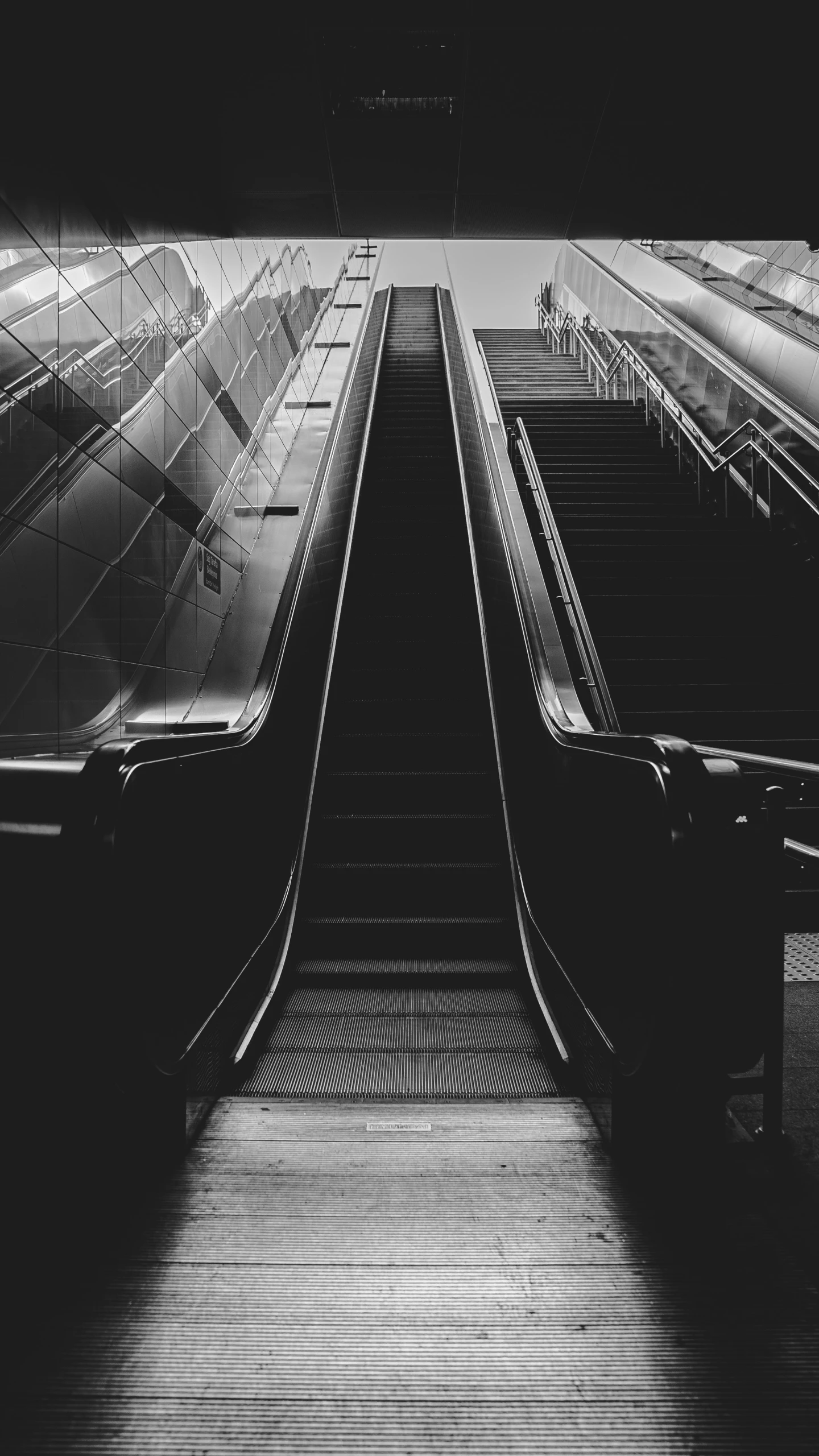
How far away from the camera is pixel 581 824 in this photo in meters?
3.08

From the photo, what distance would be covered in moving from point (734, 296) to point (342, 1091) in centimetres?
1106

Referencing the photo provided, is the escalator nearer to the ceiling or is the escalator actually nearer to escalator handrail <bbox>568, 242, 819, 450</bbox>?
the ceiling

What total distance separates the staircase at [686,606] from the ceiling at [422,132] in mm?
2172

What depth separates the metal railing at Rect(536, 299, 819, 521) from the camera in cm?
626

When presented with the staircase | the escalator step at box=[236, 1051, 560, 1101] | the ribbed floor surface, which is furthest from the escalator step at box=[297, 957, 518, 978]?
the ribbed floor surface

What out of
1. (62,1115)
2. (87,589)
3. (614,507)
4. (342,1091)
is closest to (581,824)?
(342,1091)

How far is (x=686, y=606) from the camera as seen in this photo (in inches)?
226

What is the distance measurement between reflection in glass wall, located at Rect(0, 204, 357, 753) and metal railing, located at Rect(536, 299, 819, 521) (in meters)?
4.51

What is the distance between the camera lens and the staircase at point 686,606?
486 centimetres

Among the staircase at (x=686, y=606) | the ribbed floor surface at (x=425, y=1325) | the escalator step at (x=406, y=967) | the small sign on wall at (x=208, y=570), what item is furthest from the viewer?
the small sign on wall at (x=208, y=570)

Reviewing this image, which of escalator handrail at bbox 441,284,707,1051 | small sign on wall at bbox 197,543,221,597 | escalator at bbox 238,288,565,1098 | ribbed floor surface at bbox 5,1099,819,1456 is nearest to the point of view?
ribbed floor surface at bbox 5,1099,819,1456

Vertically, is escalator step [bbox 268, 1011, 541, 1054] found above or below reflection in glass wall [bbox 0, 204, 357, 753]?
below

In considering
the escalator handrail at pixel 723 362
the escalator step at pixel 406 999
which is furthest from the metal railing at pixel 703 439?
the escalator step at pixel 406 999

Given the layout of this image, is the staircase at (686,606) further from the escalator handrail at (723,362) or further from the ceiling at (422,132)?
the ceiling at (422,132)
